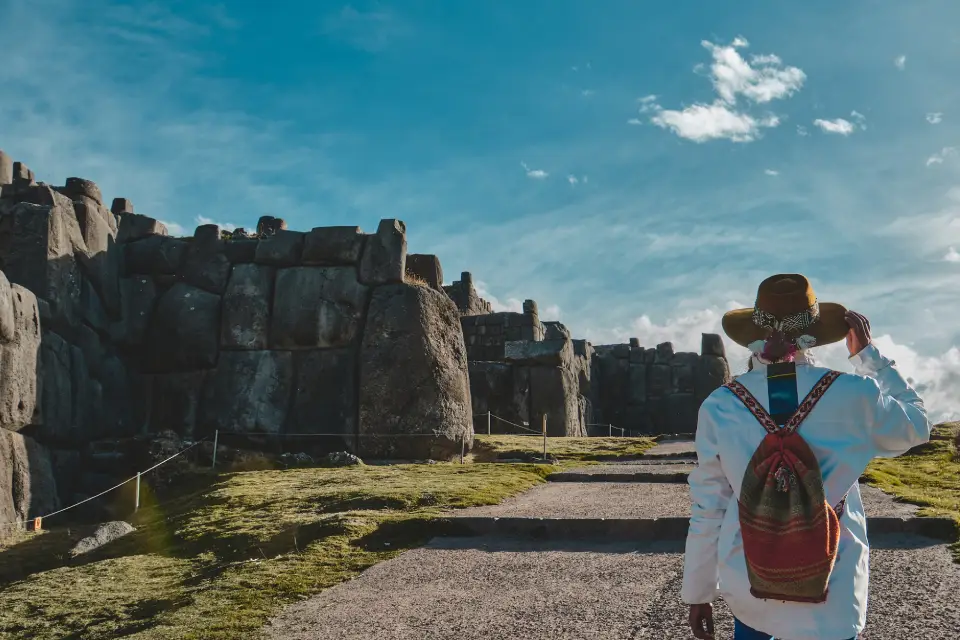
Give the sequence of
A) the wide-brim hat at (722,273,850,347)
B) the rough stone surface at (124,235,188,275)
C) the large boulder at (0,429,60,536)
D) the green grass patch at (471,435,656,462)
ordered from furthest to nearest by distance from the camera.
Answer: the rough stone surface at (124,235,188,275), the green grass patch at (471,435,656,462), the large boulder at (0,429,60,536), the wide-brim hat at (722,273,850,347)

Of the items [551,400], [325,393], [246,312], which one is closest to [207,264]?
[246,312]

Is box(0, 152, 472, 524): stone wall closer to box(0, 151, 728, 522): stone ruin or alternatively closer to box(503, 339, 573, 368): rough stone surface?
box(0, 151, 728, 522): stone ruin

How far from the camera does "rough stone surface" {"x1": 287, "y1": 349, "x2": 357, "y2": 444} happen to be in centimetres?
1573

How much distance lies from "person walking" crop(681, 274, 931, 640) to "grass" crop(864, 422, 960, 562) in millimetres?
4111

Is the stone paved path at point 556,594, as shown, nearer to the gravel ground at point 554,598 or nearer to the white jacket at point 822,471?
the gravel ground at point 554,598

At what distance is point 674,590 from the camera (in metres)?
5.49

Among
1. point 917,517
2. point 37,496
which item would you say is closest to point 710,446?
point 917,517

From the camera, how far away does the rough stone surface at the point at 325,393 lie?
15734 mm

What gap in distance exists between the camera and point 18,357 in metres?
12.0

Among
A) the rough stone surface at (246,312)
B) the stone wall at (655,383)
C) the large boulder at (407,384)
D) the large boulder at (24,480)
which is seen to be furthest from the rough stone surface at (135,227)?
the stone wall at (655,383)

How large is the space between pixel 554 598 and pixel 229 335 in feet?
40.1

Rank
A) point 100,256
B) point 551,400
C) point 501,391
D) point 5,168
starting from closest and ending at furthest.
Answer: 1. point 100,256
2. point 5,168
3. point 551,400
4. point 501,391

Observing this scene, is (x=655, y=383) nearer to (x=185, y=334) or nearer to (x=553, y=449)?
(x=553, y=449)

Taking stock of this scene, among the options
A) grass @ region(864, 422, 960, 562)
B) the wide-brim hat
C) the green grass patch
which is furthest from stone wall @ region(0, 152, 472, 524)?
the wide-brim hat
